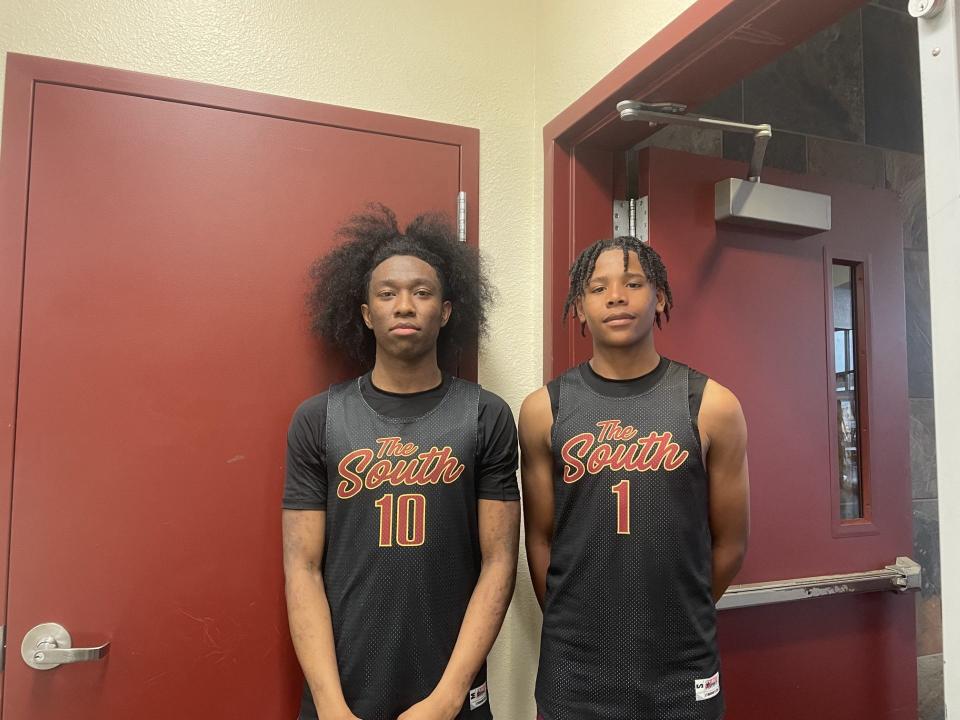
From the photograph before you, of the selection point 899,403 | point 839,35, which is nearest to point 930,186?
point 899,403

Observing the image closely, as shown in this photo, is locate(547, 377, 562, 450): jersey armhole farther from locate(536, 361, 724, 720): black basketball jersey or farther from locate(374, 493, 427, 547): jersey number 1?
→ locate(374, 493, 427, 547): jersey number 1

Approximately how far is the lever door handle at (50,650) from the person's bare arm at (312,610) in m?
0.37

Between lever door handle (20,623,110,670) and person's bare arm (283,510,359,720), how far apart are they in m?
0.37

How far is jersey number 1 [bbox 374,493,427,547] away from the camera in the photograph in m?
1.16

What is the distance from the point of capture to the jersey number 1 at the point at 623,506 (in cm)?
109

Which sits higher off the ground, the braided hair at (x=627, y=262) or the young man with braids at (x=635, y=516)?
the braided hair at (x=627, y=262)

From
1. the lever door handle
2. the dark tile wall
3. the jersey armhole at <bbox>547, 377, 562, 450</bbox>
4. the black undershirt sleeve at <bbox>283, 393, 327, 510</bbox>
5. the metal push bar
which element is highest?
the dark tile wall

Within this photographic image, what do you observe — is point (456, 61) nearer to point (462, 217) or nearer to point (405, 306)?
point (462, 217)

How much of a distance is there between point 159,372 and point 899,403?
1715 millimetres

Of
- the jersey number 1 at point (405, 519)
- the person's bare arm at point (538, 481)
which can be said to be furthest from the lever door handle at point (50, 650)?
the person's bare arm at point (538, 481)

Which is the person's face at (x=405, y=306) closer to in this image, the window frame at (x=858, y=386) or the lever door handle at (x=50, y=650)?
the lever door handle at (x=50, y=650)

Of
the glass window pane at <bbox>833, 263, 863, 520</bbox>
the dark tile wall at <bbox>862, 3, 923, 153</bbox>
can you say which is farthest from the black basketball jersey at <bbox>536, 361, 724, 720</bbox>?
the dark tile wall at <bbox>862, 3, 923, 153</bbox>


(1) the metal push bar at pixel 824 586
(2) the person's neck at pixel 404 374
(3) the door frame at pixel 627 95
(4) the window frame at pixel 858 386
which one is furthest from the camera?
(4) the window frame at pixel 858 386

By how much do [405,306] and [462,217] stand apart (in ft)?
1.26
